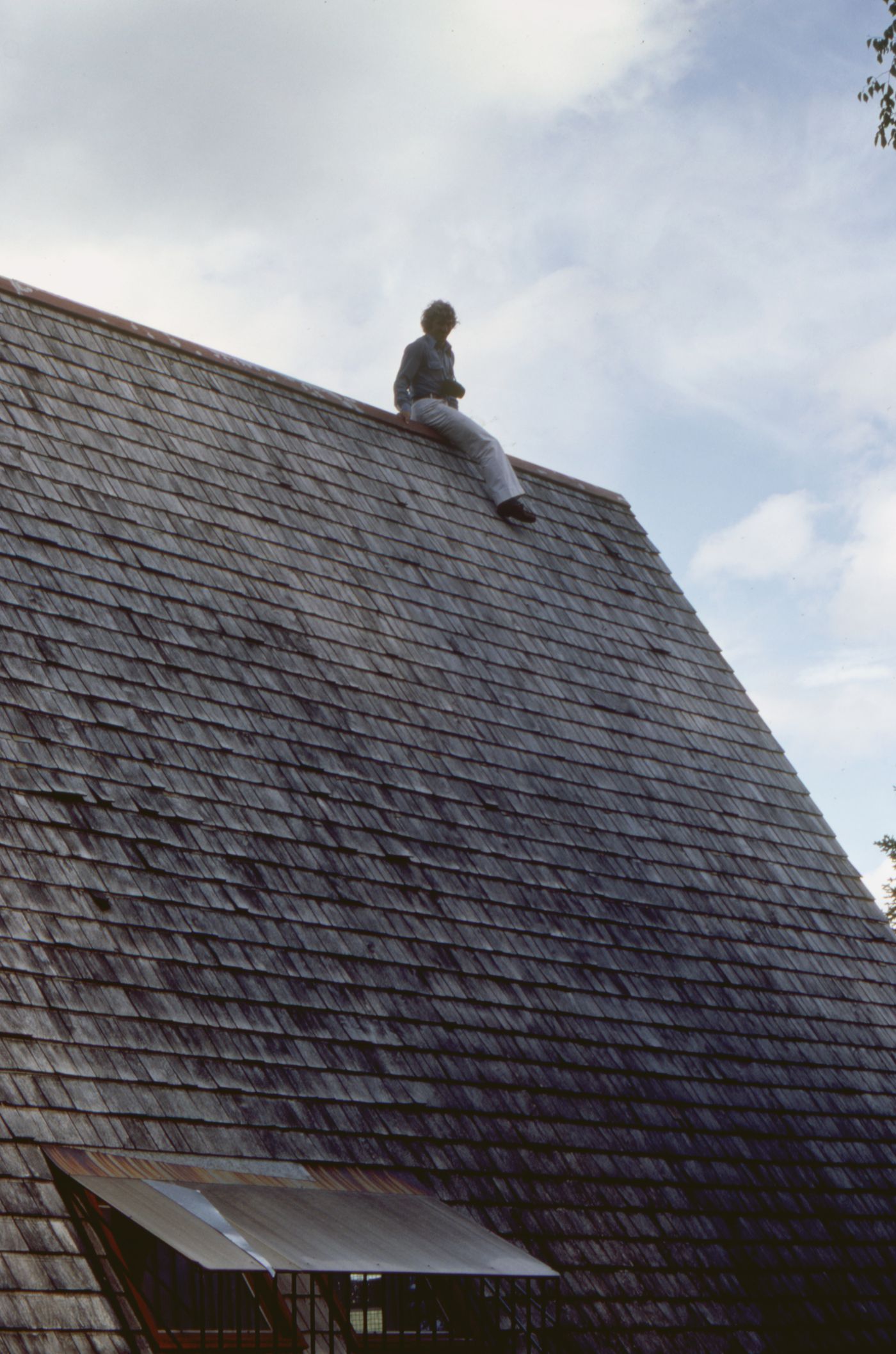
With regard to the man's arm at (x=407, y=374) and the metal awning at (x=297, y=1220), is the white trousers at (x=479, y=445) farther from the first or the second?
the metal awning at (x=297, y=1220)

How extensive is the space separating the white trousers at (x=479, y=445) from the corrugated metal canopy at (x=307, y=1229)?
6.46m

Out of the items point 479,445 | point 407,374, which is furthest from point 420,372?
point 479,445

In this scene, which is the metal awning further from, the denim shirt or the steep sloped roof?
the denim shirt

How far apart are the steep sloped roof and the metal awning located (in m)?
0.14

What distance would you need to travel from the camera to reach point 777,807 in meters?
12.1

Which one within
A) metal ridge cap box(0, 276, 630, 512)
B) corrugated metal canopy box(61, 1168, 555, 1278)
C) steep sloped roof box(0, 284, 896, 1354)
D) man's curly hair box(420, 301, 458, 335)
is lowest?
corrugated metal canopy box(61, 1168, 555, 1278)

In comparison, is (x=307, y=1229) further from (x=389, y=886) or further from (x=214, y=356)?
(x=214, y=356)

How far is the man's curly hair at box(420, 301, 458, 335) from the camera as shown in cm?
1321

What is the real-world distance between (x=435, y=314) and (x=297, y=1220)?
8709mm

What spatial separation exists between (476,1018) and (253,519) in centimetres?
332

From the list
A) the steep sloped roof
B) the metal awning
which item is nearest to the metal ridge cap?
the steep sloped roof

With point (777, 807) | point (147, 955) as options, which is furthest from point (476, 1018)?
point (777, 807)


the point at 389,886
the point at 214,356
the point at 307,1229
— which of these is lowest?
the point at 307,1229

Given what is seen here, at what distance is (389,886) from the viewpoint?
841 cm
